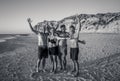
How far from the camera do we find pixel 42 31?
580 cm

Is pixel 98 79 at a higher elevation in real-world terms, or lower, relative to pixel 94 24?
lower

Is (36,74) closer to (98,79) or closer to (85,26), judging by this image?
(98,79)

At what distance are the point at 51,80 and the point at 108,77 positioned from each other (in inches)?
103

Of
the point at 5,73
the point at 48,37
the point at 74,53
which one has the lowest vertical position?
the point at 5,73

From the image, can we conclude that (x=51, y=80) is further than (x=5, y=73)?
No

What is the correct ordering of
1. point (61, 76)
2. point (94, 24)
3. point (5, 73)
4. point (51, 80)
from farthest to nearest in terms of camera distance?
1. point (94, 24)
2. point (5, 73)
3. point (61, 76)
4. point (51, 80)

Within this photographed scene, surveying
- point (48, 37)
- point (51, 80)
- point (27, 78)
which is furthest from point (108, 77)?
point (27, 78)

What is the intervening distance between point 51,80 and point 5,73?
2.72 meters

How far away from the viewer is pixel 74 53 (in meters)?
5.43

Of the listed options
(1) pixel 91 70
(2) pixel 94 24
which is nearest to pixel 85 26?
(2) pixel 94 24

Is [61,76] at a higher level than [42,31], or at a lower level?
lower

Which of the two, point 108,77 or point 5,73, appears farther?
point 5,73

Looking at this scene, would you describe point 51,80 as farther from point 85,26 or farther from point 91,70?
point 85,26

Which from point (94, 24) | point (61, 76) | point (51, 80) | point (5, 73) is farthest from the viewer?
point (94, 24)
